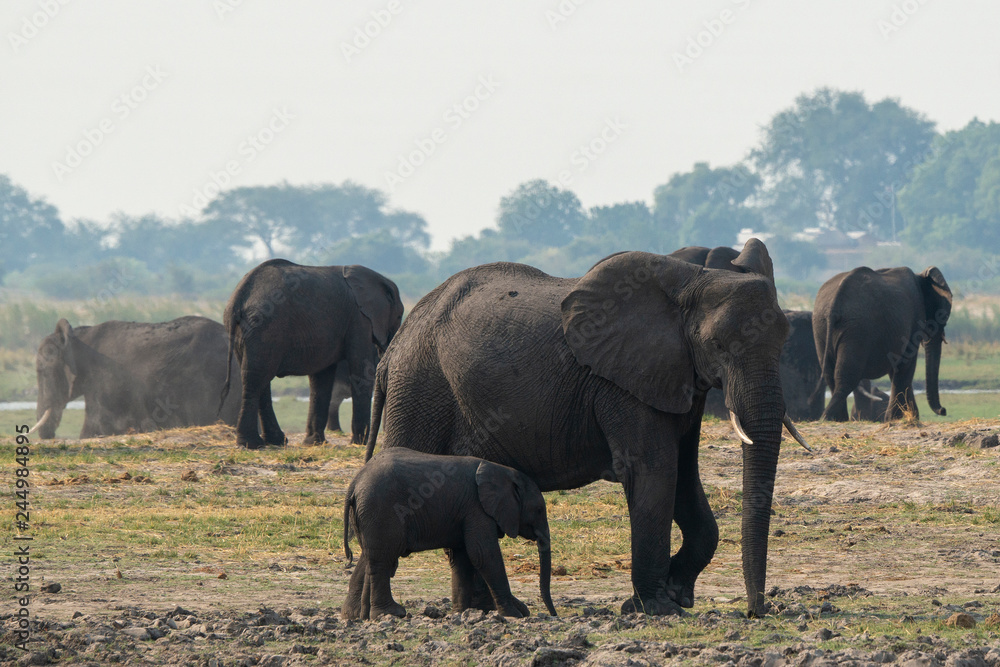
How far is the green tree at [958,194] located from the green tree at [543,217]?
100ft

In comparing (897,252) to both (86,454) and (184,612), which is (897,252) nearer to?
(86,454)

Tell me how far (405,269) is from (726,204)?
29832 millimetres

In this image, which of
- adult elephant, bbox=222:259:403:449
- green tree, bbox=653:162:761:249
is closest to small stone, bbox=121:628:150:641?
adult elephant, bbox=222:259:403:449

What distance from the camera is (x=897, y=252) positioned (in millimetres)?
105812

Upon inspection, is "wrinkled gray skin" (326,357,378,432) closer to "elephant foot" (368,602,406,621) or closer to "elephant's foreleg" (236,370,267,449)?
"elephant's foreleg" (236,370,267,449)

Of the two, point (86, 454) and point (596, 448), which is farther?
point (86, 454)

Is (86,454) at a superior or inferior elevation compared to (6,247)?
inferior

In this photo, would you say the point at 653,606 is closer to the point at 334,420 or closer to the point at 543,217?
the point at 334,420

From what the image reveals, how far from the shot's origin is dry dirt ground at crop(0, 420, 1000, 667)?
6.86m

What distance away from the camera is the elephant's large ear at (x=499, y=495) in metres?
7.94

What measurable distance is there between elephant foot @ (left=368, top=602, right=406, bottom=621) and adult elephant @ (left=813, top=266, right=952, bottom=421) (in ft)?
47.2

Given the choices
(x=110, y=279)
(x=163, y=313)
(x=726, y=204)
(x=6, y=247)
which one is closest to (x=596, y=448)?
(x=163, y=313)

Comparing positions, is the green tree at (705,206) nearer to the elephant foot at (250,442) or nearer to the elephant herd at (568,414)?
the elephant foot at (250,442)

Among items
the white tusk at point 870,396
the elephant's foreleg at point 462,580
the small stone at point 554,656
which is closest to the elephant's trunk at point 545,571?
the elephant's foreleg at point 462,580
